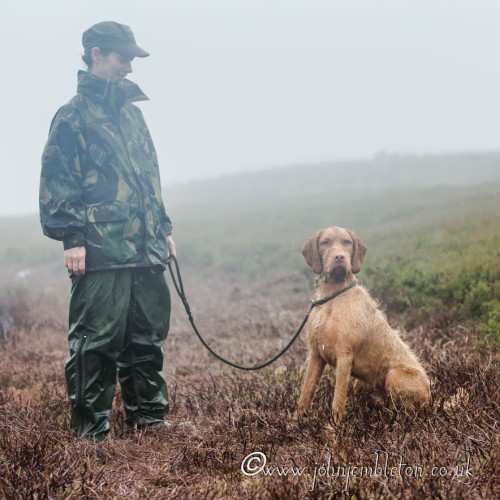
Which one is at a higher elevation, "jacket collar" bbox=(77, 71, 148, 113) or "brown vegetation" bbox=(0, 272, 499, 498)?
"jacket collar" bbox=(77, 71, 148, 113)

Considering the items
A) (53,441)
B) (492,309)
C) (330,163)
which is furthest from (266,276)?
(330,163)

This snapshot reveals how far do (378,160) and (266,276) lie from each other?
29.9 meters

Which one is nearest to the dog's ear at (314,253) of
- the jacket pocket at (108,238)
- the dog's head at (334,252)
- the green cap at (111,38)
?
the dog's head at (334,252)

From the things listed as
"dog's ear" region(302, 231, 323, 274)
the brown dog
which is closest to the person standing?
"dog's ear" region(302, 231, 323, 274)

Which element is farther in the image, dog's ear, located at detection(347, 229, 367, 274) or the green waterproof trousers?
dog's ear, located at detection(347, 229, 367, 274)

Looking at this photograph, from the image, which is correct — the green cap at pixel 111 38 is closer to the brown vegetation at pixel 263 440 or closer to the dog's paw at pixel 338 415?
the brown vegetation at pixel 263 440

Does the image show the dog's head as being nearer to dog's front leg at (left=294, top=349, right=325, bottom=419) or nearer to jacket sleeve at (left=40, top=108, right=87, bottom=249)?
dog's front leg at (left=294, top=349, right=325, bottom=419)

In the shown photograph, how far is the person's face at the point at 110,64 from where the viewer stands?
165 inches

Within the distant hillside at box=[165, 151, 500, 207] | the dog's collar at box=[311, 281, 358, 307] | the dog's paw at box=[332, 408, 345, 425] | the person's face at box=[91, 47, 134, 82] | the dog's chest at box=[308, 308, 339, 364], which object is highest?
the person's face at box=[91, 47, 134, 82]

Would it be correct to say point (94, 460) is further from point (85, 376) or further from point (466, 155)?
point (466, 155)

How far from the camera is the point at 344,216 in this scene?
66.6 ft

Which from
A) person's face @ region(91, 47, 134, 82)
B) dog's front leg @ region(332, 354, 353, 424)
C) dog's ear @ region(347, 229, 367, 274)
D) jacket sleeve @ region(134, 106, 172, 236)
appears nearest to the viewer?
dog's front leg @ region(332, 354, 353, 424)

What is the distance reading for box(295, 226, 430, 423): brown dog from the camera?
3.71 meters

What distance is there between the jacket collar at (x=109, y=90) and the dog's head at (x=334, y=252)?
1625 millimetres
